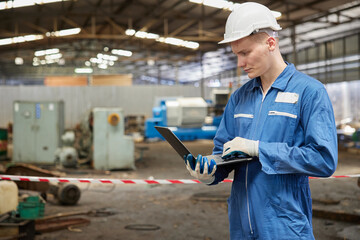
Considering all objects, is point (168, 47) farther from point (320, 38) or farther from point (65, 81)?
point (320, 38)

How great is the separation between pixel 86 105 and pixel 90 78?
7.86 ft

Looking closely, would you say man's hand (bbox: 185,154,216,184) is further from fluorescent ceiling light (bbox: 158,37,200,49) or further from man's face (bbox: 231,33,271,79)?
fluorescent ceiling light (bbox: 158,37,200,49)

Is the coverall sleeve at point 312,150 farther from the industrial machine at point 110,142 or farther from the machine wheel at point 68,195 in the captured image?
the industrial machine at point 110,142

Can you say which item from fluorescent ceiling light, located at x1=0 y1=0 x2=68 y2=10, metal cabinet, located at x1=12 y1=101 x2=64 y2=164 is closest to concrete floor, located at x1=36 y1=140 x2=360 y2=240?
metal cabinet, located at x1=12 y1=101 x2=64 y2=164

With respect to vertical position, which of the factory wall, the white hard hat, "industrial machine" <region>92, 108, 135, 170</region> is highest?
the factory wall

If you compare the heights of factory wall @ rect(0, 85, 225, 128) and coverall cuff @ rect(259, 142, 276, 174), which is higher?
factory wall @ rect(0, 85, 225, 128)

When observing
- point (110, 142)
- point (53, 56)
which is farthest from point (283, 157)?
point (53, 56)

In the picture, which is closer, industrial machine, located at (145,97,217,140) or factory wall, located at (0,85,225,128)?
industrial machine, located at (145,97,217,140)

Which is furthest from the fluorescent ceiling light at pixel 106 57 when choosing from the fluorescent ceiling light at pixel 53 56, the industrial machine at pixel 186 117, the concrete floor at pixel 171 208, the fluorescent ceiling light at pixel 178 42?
the concrete floor at pixel 171 208

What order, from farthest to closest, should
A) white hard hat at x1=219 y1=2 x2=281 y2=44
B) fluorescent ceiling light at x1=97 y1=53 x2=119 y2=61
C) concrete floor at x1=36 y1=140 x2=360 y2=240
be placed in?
fluorescent ceiling light at x1=97 y1=53 x2=119 y2=61 < concrete floor at x1=36 y1=140 x2=360 y2=240 < white hard hat at x1=219 y1=2 x2=281 y2=44

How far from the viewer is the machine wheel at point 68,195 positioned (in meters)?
6.35

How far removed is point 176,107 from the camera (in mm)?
13109

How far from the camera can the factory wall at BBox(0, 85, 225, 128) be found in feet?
70.3

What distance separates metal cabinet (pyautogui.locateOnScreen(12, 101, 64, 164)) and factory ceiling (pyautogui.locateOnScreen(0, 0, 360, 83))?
5.03 meters
